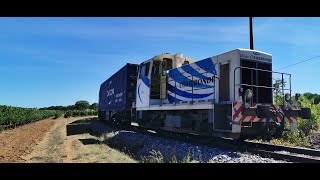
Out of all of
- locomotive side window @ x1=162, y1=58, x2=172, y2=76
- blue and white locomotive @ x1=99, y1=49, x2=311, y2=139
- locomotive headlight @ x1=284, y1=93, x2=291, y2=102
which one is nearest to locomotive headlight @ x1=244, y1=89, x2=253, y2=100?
blue and white locomotive @ x1=99, y1=49, x2=311, y2=139

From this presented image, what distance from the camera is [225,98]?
36.0ft

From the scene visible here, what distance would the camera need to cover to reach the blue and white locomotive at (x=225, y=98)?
32.7ft

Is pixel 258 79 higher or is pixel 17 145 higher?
pixel 258 79

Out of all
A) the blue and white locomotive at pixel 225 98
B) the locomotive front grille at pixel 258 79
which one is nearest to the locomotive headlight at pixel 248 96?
the blue and white locomotive at pixel 225 98

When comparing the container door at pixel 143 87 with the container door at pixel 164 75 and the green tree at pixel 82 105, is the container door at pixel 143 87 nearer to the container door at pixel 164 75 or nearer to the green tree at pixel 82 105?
the container door at pixel 164 75

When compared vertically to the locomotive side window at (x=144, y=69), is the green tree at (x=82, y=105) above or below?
below

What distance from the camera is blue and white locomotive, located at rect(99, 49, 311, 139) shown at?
9.96m

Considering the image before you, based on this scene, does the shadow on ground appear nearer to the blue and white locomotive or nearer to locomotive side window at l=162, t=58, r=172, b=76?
the blue and white locomotive

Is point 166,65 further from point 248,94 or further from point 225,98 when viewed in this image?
point 248,94

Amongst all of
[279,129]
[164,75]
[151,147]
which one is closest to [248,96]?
[279,129]

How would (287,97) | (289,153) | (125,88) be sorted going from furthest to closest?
(125,88), (287,97), (289,153)
